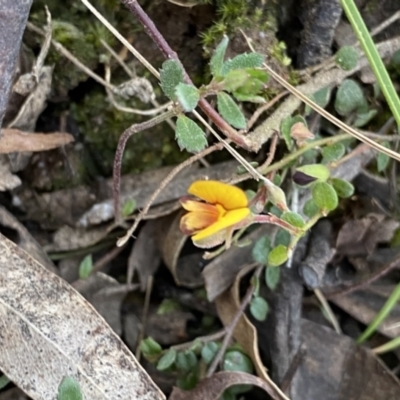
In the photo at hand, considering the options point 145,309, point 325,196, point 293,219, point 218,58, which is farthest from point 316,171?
point 145,309

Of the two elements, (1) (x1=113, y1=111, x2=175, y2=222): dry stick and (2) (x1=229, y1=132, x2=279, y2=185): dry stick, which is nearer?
(1) (x1=113, y1=111, x2=175, y2=222): dry stick

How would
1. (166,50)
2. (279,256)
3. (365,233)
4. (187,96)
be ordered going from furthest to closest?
(365,233)
(279,256)
(166,50)
(187,96)

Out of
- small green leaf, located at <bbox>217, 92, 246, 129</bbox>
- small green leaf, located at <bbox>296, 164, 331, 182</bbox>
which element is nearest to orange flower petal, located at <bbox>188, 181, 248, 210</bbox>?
small green leaf, located at <bbox>217, 92, 246, 129</bbox>

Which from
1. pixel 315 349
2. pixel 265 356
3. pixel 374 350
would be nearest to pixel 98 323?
pixel 265 356

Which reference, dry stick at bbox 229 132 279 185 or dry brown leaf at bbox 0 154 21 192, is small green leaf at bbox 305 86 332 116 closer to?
dry stick at bbox 229 132 279 185

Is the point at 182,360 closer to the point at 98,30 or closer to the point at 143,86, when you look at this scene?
the point at 143,86

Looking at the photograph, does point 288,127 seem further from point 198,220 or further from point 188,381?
point 188,381

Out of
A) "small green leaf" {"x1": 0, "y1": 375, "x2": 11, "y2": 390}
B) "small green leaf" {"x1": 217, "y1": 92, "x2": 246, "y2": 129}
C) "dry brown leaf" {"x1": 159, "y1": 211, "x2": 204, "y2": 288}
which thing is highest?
"small green leaf" {"x1": 217, "y1": 92, "x2": 246, "y2": 129}
